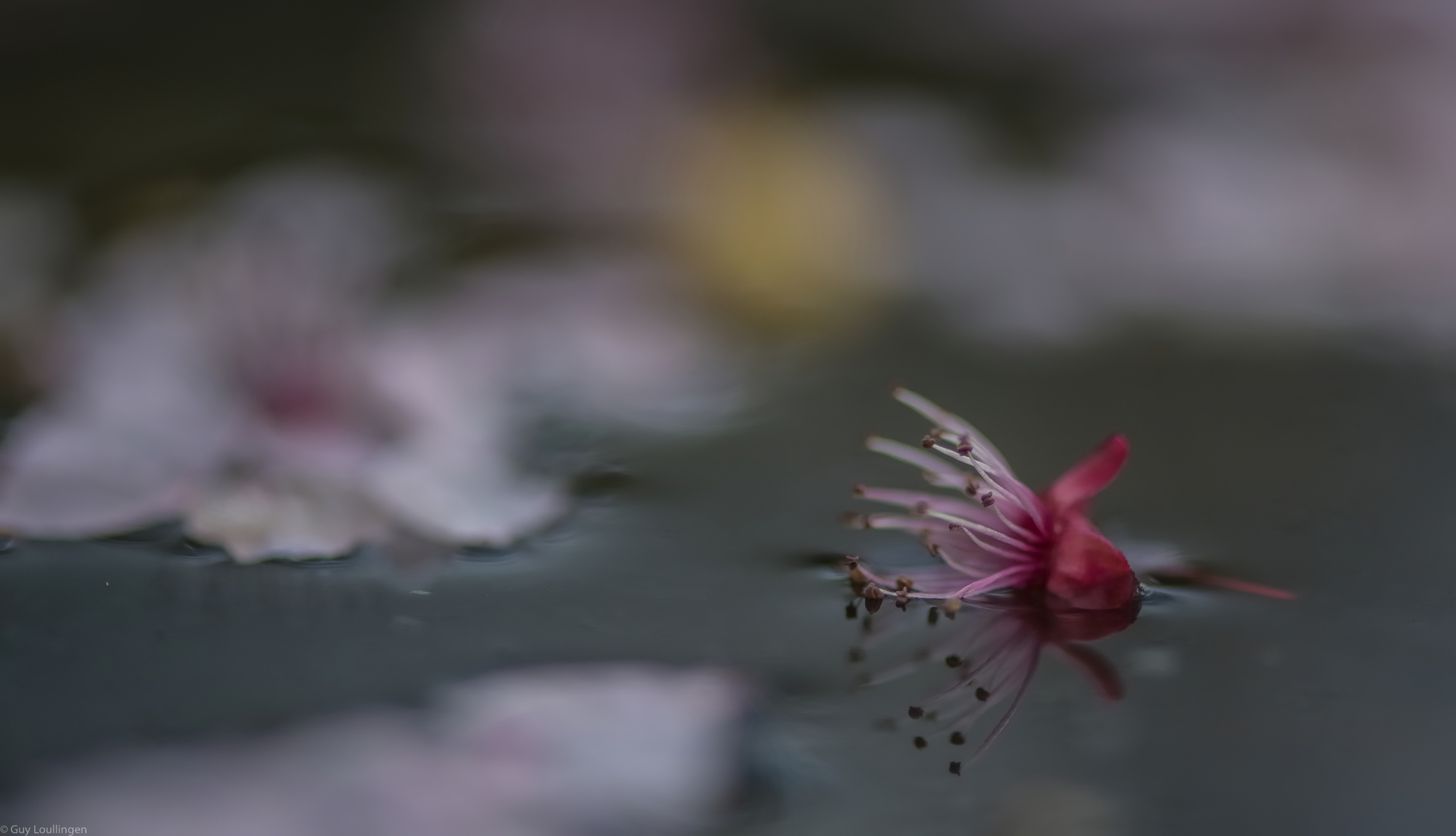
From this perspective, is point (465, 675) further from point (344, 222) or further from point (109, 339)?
point (344, 222)

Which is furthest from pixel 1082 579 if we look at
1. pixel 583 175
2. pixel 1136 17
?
pixel 1136 17

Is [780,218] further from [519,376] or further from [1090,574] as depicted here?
[1090,574]

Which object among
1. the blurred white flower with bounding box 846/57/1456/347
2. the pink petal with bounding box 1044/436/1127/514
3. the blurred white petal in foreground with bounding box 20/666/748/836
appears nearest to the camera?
the blurred white petal in foreground with bounding box 20/666/748/836

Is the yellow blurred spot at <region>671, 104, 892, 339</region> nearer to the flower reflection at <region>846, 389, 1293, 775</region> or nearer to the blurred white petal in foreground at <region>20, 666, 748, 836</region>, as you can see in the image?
the flower reflection at <region>846, 389, 1293, 775</region>

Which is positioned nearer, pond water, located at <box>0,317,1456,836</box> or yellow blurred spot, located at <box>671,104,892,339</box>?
pond water, located at <box>0,317,1456,836</box>

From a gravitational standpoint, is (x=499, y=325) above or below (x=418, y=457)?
above

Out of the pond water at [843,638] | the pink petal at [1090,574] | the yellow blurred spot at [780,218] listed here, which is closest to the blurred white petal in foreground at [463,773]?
the pond water at [843,638]

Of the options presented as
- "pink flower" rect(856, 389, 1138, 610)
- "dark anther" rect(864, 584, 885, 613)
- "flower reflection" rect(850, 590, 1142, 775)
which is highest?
"pink flower" rect(856, 389, 1138, 610)

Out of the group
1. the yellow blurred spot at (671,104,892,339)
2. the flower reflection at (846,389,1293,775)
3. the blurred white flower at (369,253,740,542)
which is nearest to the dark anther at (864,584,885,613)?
the flower reflection at (846,389,1293,775)
